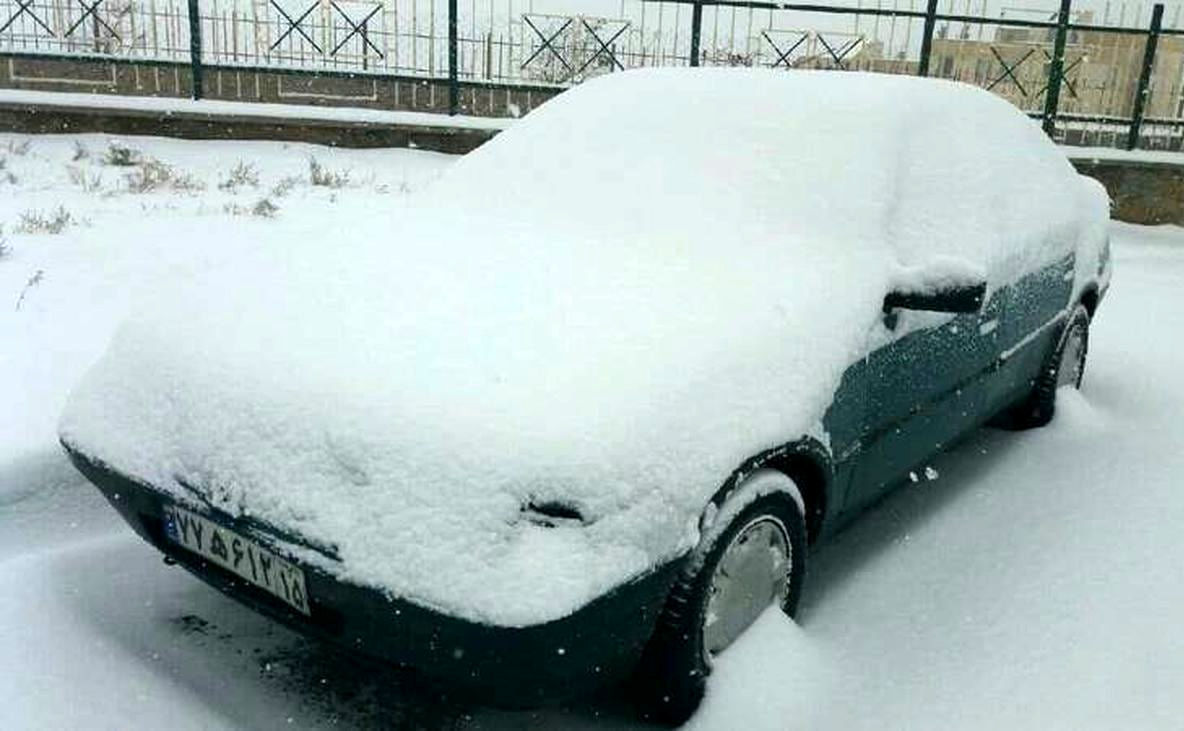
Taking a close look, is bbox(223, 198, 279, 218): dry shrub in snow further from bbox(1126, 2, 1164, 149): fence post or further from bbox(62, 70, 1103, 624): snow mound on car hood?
bbox(1126, 2, 1164, 149): fence post

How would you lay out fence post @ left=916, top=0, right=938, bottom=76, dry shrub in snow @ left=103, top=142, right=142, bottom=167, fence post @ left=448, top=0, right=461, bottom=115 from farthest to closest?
fence post @ left=916, top=0, right=938, bottom=76 → fence post @ left=448, top=0, right=461, bottom=115 → dry shrub in snow @ left=103, top=142, right=142, bottom=167

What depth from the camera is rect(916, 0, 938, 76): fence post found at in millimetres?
9922

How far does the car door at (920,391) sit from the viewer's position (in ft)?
8.98

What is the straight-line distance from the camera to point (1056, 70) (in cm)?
990

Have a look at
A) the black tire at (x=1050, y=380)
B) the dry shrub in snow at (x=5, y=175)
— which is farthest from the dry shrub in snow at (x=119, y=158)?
the black tire at (x=1050, y=380)

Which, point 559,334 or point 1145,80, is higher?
point 1145,80

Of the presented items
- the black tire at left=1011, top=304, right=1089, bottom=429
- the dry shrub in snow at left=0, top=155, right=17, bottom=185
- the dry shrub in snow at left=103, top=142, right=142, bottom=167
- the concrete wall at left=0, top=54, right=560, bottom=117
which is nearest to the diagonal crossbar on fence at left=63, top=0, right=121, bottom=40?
the concrete wall at left=0, top=54, right=560, bottom=117

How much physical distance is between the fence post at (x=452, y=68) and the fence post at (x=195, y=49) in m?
2.35

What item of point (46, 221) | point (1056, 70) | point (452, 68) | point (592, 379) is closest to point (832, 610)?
point (592, 379)

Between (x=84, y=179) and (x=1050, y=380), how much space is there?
244 inches

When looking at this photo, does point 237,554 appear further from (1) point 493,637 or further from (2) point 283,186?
(2) point 283,186

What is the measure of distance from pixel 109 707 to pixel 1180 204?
10048 millimetres

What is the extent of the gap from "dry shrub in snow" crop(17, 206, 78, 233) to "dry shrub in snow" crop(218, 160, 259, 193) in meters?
1.49

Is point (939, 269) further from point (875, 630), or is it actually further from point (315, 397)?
point (315, 397)
